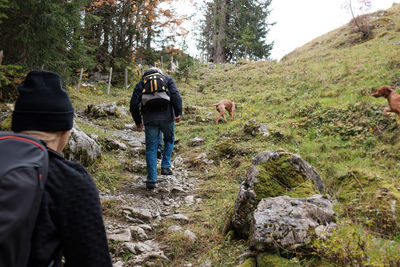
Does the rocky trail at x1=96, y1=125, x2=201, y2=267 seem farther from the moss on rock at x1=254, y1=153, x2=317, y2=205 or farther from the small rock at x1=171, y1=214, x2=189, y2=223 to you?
the moss on rock at x1=254, y1=153, x2=317, y2=205

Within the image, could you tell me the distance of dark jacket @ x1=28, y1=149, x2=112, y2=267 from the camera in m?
1.13

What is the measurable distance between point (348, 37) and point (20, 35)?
70.7 feet

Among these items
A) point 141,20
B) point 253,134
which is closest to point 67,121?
point 253,134

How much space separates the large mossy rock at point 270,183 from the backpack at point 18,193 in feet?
8.66

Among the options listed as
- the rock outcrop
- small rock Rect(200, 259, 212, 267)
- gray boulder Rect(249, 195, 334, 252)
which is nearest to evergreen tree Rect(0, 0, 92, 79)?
the rock outcrop

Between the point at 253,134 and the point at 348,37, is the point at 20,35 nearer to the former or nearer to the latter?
the point at 253,134

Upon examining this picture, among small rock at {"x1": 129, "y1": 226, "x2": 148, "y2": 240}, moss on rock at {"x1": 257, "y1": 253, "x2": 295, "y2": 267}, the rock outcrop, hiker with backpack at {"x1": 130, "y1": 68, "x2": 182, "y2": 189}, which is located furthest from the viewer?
the rock outcrop

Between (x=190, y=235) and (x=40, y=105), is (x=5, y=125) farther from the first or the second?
(x=40, y=105)

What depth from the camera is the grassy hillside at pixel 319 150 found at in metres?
2.82

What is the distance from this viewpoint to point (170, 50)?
2180 centimetres

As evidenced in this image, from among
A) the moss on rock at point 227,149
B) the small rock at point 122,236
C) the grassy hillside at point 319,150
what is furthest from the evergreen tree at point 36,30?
the small rock at point 122,236

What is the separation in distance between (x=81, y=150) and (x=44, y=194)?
177 inches

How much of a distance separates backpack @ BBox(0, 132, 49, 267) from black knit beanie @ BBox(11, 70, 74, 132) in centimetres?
19

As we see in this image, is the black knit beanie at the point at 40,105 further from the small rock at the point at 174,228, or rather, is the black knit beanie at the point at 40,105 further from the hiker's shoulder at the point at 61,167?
the small rock at the point at 174,228
